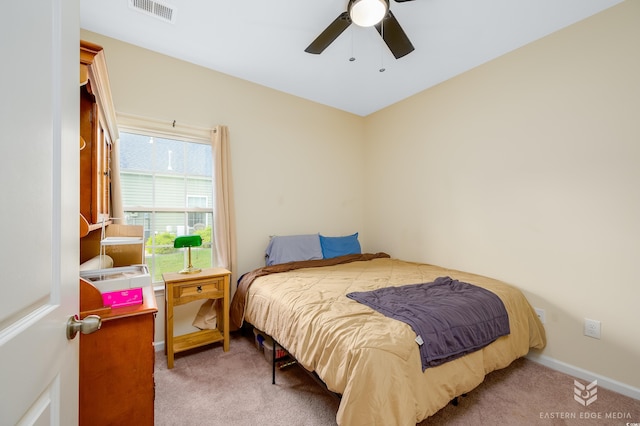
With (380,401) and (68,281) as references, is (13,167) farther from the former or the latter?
(380,401)

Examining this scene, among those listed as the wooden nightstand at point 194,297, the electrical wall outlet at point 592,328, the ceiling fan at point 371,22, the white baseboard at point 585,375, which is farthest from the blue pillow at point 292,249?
the electrical wall outlet at point 592,328

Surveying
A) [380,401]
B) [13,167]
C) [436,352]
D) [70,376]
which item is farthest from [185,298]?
[13,167]

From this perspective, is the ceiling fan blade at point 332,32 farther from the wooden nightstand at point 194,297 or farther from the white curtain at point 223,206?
the wooden nightstand at point 194,297

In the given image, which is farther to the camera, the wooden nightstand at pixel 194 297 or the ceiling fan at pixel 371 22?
the wooden nightstand at pixel 194 297

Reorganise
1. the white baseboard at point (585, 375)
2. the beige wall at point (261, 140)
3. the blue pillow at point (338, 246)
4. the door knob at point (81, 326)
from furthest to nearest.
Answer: the blue pillow at point (338, 246)
the beige wall at point (261, 140)
the white baseboard at point (585, 375)
the door knob at point (81, 326)

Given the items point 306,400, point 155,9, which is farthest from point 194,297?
point 155,9

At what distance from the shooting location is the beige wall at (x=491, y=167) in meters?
1.97

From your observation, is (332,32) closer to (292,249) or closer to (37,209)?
(37,209)

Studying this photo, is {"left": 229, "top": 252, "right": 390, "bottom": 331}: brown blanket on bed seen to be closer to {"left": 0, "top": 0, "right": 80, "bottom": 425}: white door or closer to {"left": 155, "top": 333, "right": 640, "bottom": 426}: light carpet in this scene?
{"left": 155, "top": 333, "right": 640, "bottom": 426}: light carpet

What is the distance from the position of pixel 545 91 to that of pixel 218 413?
3.50 m

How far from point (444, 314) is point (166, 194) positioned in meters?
2.64

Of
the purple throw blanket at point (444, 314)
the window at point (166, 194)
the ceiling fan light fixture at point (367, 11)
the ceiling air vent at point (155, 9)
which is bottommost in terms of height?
the purple throw blanket at point (444, 314)

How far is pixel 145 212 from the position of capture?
8.44ft

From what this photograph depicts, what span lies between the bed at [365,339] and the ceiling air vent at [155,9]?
2.26 meters
